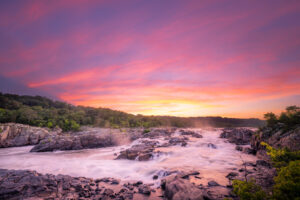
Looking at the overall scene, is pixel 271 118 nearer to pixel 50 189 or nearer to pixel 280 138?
pixel 280 138

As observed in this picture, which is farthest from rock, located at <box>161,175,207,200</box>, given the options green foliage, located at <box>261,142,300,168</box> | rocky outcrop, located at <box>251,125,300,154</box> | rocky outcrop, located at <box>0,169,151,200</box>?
rocky outcrop, located at <box>251,125,300,154</box>

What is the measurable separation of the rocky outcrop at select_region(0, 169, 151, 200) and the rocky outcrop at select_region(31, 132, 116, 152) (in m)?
14.0

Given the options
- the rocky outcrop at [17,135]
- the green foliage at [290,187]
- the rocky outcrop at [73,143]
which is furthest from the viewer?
the rocky outcrop at [17,135]

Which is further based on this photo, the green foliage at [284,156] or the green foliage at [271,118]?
the green foliage at [271,118]

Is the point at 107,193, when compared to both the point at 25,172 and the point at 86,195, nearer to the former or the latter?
the point at 86,195

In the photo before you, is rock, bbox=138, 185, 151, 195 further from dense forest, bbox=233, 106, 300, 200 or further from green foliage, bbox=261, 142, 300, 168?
green foliage, bbox=261, 142, 300, 168

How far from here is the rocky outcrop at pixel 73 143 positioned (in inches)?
847

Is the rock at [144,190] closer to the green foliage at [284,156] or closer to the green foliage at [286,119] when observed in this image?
the green foliage at [284,156]

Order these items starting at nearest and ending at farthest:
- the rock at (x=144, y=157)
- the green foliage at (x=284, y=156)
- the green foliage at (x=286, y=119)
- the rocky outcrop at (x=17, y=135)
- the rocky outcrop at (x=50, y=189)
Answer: the green foliage at (x=284, y=156) → the rocky outcrop at (x=50, y=189) → the green foliage at (x=286, y=119) → the rock at (x=144, y=157) → the rocky outcrop at (x=17, y=135)

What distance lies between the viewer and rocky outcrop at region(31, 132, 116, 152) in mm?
21522

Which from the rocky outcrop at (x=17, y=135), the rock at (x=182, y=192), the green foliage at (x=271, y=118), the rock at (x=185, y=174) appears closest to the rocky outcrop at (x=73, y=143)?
the rocky outcrop at (x=17, y=135)

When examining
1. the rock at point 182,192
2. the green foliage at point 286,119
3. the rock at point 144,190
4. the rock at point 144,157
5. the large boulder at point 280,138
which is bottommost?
the rock at point 144,157

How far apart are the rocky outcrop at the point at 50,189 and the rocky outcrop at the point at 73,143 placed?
46.0ft

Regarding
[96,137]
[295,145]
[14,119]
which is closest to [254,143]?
[295,145]
